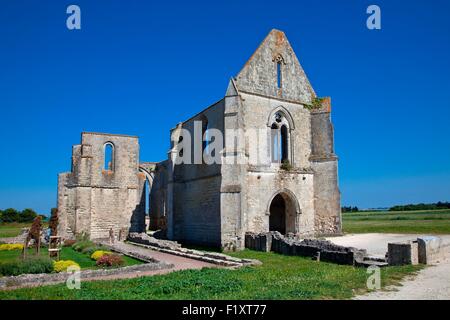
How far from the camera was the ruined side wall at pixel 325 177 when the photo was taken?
821 inches

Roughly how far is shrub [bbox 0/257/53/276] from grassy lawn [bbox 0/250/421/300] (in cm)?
252

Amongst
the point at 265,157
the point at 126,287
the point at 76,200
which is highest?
the point at 265,157

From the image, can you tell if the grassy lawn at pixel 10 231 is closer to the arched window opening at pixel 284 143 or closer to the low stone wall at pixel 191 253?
the low stone wall at pixel 191 253

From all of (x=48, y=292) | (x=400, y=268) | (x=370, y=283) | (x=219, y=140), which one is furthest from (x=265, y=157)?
(x=48, y=292)

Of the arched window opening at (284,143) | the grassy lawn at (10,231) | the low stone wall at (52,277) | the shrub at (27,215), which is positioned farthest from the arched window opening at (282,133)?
the shrub at (27,215)

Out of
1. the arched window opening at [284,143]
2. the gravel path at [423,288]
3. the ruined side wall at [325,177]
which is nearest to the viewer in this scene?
the gravel path at [423,288]

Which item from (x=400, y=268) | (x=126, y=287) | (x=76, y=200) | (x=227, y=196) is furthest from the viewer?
(x=76, y=200)

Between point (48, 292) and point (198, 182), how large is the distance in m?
13.4

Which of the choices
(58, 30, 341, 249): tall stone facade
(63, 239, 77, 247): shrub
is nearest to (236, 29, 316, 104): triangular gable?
(58, 30, 341, 249): tall stone facade

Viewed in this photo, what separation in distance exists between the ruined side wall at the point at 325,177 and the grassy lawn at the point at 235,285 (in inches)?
391

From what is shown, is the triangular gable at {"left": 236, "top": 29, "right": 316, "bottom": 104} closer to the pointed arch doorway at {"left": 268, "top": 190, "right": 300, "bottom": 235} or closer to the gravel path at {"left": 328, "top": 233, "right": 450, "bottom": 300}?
the pointed arch doorway at {"left": 268, "top": 190, "right": 300, "bottom": 235}

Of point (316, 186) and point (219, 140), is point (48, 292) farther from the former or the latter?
point (316, 186)

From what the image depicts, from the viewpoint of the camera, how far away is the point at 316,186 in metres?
21.3
